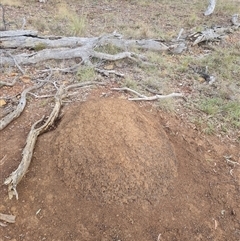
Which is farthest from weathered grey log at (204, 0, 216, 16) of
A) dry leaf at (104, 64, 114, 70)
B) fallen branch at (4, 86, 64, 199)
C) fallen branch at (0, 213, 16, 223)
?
fallen branch at (0, 213, 16, 223)

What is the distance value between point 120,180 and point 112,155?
0.24 m

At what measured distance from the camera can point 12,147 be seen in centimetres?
312

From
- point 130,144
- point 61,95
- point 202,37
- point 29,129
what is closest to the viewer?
point 130,144

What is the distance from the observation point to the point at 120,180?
2.75 metres

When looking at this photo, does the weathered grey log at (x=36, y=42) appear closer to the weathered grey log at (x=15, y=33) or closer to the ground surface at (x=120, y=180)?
the weathered grey log at (x=15, y=33)

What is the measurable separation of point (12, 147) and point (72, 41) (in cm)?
271

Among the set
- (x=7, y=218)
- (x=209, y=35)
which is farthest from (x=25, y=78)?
(x=209, y=35)

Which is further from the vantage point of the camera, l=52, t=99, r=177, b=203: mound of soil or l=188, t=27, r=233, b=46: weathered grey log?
l=188, t=27, r=233, b=46: weathered grey log

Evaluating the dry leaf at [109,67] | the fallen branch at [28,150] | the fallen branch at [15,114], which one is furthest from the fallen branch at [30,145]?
the dry leaf at [109,67]

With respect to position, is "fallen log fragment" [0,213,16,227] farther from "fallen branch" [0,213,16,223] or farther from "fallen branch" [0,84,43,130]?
"fallen branch" [0,84,43,130]

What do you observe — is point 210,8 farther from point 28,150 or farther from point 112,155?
point 28,150

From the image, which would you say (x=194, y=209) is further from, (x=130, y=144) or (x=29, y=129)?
(x=29, y=129)

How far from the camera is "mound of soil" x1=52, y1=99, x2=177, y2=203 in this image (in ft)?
9.02

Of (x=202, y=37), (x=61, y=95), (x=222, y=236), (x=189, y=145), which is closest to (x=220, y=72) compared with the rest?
(x=202, y=37)
